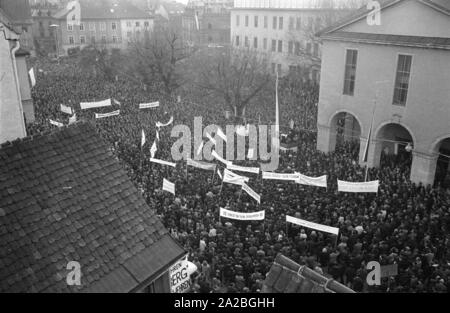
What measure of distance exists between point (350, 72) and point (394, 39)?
10.6 ft

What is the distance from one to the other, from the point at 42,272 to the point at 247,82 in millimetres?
30998

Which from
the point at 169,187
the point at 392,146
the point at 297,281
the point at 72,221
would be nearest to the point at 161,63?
the point at 392,146

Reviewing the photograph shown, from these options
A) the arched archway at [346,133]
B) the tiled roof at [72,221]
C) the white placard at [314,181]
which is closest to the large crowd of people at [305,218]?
the arched archway at [346,133]

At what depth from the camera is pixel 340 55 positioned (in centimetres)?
2506

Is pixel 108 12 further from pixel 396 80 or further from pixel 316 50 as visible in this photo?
pixel 396 80

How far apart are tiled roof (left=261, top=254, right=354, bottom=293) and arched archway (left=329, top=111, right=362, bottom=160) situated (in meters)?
20.7

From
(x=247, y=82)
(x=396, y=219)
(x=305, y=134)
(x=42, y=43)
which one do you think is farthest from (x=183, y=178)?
(x=42, y=43)

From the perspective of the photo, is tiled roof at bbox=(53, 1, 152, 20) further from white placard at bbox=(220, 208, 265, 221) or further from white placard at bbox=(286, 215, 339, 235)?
white placard at bbox=(286, 215, 339, 235)

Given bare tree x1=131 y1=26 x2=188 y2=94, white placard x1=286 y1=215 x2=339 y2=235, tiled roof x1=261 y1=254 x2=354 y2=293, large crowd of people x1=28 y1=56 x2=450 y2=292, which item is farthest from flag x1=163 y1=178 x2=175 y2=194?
bare tree x1=131 y1=26 x2=188 y2=94

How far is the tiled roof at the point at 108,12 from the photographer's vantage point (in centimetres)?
7174

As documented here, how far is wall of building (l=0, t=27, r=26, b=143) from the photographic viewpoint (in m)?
A: 17.5

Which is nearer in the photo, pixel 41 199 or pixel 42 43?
pixel 41 199
